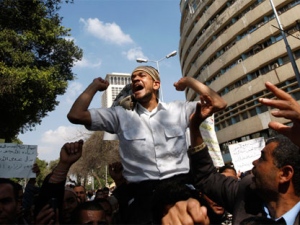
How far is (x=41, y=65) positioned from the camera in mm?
12195

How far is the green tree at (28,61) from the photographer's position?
10.2 metres

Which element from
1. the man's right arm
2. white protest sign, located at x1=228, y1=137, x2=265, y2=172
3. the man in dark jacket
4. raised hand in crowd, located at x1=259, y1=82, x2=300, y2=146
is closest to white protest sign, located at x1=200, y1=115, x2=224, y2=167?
white protest sign, located at x1=228, y1=137, x2=265, y2=172

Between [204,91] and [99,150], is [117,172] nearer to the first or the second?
[204,91]

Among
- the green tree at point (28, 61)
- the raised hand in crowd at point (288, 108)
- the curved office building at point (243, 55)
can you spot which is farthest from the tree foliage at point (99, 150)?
the raised hand in crowd at point (288, 108)

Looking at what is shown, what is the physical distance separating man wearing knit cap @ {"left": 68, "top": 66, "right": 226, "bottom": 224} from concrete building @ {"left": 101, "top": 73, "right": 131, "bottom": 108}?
10300 cm

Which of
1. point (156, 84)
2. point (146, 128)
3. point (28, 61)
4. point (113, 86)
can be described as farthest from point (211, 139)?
point (113, 86)

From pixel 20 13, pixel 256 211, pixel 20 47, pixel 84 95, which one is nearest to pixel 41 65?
pixel 20 47

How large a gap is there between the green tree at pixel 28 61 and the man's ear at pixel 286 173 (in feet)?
33.4

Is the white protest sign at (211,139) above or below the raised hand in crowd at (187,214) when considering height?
above

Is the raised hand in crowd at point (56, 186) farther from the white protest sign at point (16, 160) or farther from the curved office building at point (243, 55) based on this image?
the curved office building at point (243, 55)

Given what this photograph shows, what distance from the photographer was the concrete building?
108 m

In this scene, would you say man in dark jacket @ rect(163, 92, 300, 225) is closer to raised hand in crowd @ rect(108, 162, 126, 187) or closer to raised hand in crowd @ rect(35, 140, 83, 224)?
raised hand in crowd @ rect(35, 140, 83, 224)

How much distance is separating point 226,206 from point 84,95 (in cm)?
122

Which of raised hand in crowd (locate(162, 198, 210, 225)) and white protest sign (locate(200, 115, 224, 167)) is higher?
white protest sign (locate(200, 115, 224, 167))
